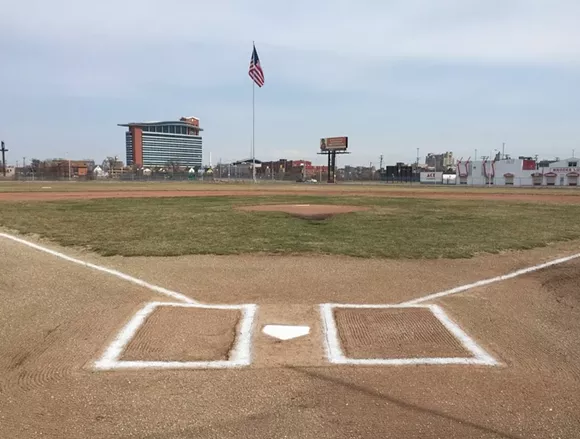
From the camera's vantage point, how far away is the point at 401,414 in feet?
10.6

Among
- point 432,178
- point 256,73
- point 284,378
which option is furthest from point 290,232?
point 432,178

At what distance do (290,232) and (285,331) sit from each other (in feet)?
23.1

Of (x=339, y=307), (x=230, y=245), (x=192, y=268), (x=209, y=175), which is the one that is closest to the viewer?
(x=339, y=307)

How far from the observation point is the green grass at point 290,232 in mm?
9703

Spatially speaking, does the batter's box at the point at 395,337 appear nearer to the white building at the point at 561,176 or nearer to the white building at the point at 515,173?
the white building at the point at 515,173

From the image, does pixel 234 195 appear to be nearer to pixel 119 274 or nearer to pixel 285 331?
pixel 119 274

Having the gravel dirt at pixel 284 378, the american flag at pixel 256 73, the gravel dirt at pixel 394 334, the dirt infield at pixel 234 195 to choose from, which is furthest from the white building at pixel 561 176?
the gravel dirt at pixel 394 334

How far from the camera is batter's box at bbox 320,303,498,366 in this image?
13.8 feet

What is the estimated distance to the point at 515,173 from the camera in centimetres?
8031

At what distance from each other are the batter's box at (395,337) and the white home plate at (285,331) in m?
0.27

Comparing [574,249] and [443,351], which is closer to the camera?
[443,351]

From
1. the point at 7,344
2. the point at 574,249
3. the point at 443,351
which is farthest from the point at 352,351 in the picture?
the point at 574,249

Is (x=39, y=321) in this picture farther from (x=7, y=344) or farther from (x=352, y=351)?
(x=352, y=351)

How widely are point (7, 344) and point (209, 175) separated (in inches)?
4383
